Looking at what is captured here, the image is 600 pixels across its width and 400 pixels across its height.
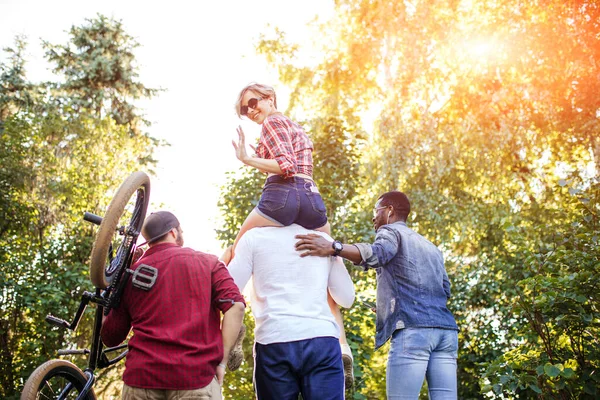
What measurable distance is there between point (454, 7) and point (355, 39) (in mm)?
2965

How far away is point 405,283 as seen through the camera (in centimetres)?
372

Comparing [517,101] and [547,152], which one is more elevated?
[517,101]

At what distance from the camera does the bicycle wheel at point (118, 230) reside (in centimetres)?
295

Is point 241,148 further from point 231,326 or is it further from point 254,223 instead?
point 231,326

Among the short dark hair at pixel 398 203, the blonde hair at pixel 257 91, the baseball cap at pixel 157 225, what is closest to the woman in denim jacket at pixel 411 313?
the short dark hair at pixel 398 203

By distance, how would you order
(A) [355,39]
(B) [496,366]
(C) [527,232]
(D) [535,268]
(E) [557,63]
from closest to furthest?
(B) [496,366] → (D) [535,268] → (C) [527,232] → (E) [557,63] → (A) [355,39]

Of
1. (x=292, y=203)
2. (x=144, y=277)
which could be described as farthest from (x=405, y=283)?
(x=144, y=277)

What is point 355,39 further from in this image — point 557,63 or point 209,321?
point 209,321

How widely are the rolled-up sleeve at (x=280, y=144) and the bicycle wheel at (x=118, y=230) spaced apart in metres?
0.74

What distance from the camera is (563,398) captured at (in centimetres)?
526

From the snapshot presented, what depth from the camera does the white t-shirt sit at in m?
2.99

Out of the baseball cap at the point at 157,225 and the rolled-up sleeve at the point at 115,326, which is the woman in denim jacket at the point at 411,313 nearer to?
the baseball cap at the point at 157,225

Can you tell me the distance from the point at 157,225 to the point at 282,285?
2.32 feet

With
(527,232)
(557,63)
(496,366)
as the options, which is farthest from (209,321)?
(557,63)
